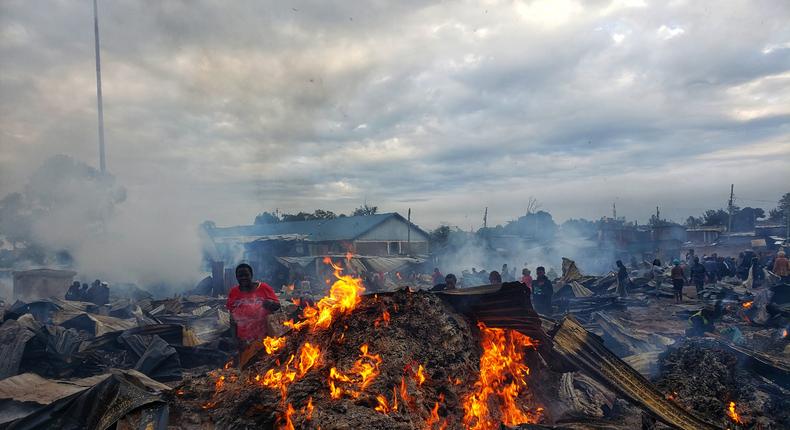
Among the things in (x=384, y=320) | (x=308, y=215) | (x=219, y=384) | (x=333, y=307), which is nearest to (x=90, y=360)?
(x=219, y=384)

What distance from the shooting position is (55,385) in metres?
5.55

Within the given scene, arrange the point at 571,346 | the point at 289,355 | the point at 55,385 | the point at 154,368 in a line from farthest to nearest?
the point at 154,368 → the point at 55,385 → the point at 571,346 → the point at 289,355

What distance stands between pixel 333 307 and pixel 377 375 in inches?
45.6

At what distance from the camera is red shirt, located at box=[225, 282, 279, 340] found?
5871 millimetres

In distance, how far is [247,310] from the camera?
589cm

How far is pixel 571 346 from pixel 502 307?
39.8 inches

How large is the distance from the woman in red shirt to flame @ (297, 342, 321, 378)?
4.61 feet

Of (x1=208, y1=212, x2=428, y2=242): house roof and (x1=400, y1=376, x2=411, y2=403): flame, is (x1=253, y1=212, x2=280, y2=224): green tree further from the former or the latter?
(x1=400, y1=376, x2=411, y2=403): flame

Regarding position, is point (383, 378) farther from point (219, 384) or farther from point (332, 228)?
point (332, 228)

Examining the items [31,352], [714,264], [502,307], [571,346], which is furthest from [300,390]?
[714,264]

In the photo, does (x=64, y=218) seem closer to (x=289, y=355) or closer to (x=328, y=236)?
(x=328, y=236)

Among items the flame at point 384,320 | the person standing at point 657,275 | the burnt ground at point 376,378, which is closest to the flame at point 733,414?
the burnt ground at point 376,378

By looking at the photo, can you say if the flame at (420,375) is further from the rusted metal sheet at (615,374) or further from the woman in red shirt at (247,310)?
the woman in red shirt at (247,310)

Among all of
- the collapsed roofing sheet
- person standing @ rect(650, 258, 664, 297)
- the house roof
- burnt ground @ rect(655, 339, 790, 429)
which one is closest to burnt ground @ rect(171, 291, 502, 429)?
burnt ground @ rect(655, 339, 790, 429)
